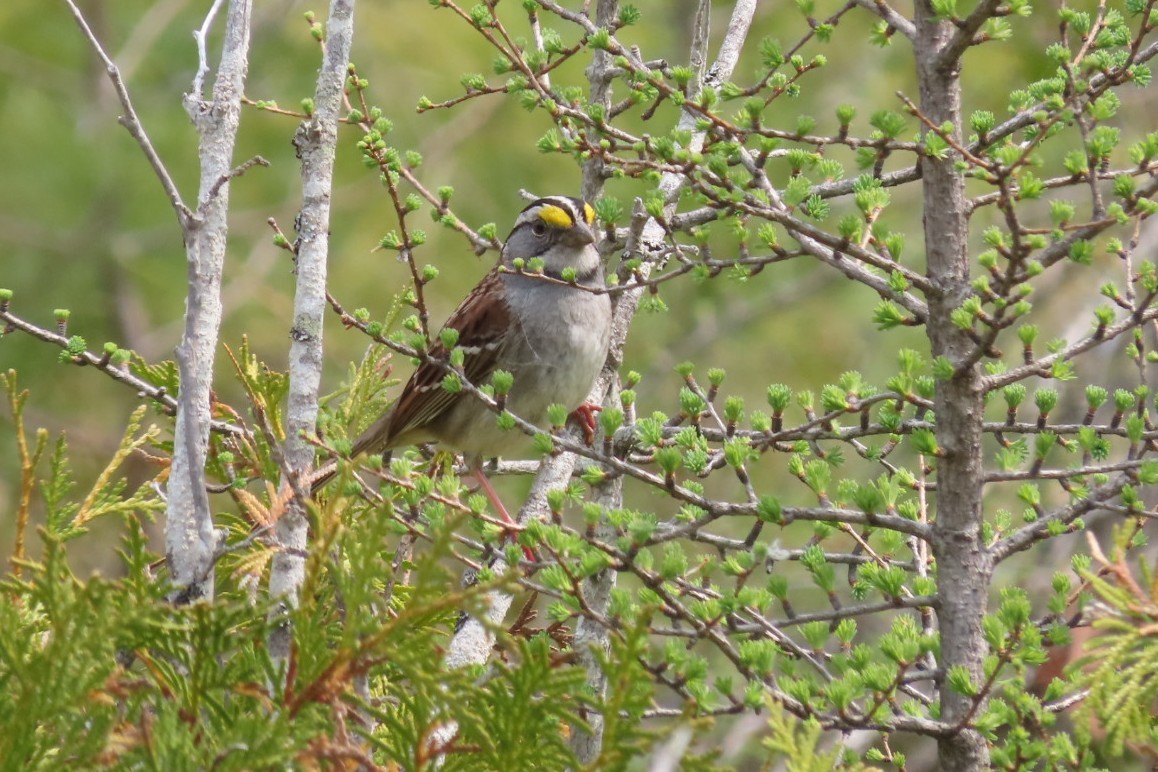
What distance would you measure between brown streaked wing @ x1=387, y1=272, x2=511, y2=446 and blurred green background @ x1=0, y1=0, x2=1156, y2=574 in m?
3.03

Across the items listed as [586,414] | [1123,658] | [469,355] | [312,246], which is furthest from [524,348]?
[1123,658]

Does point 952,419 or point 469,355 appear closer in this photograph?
point 952,419

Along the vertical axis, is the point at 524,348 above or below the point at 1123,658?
above

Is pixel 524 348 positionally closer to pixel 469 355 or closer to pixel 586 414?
pixel 469 355

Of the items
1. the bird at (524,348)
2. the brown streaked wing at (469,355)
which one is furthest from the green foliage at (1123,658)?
the brown streaked wing at (469,355)

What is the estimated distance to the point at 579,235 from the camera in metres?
4.93

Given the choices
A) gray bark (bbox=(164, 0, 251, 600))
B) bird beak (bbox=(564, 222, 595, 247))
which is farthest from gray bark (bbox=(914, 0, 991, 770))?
bird beak (bbox=(564, 222, 595, 247))

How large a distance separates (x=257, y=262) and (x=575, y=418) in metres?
4.50

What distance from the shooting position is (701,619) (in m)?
2.57

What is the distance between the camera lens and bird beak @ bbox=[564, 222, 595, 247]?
16.1 ft

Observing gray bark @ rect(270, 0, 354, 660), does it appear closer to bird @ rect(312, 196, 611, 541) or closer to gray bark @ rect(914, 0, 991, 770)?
gray bark @ rect(914, 0, 991, 770)

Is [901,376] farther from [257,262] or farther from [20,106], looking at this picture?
[20,106]

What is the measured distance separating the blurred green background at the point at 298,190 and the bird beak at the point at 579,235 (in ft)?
10.3

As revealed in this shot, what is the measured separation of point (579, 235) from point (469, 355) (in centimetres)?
64
